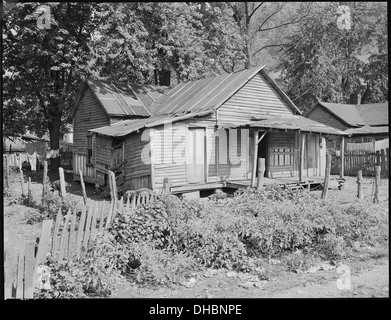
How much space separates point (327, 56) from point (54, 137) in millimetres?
10398

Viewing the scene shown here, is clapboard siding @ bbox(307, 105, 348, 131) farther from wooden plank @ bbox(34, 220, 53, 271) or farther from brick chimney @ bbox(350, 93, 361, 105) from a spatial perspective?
wooden plank @ bbox(34, 220, 53, 271)

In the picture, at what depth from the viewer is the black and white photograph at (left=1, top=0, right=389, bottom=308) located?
5441 millimetres

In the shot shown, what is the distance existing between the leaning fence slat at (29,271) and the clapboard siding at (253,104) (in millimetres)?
11181

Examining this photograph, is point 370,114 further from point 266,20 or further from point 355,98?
point 266,20

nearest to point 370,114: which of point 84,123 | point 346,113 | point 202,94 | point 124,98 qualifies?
point 346,113

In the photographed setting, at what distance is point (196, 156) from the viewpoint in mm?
14141

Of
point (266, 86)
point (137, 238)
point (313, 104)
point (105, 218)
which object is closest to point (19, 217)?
point (105, 218)

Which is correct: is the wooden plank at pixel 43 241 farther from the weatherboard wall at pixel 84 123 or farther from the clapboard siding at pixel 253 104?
the clapboard siding at pixel 253 104

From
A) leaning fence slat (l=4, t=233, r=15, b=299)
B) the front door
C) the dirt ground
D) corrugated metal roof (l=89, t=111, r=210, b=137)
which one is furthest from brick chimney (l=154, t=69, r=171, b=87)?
leaning fence slat (l=4, t=233, r=15, b=299)

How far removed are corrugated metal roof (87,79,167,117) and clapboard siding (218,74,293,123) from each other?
3484 mm

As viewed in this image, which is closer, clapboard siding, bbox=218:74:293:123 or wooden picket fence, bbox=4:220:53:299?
wooden picket fence, bbox=4:220:53:299

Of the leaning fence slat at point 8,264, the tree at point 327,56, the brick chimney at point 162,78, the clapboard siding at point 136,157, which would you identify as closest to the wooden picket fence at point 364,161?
the tree at point 327,56
